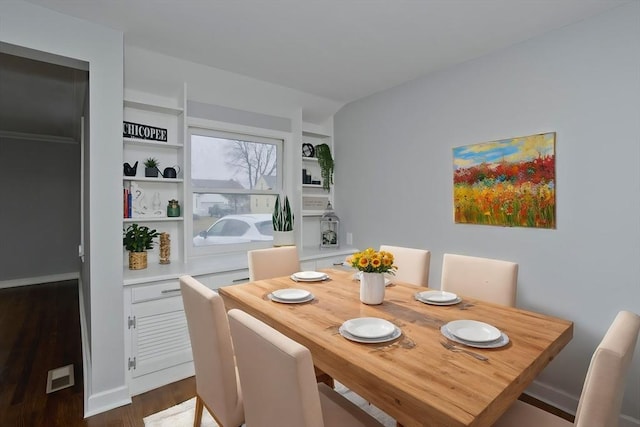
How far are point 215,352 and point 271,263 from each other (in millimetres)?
1195

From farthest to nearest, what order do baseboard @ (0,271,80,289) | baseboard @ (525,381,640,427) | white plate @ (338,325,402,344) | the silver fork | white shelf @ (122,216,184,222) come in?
baseboard @ (0,271,80,289), white shelf @ (122,216,184,222), baseboard @ (525,381,640,427), white plate @ (338,325,402,344), the silver fork

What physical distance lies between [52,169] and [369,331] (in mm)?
6145

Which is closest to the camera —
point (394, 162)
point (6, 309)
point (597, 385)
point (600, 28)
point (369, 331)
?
point (597, 385)

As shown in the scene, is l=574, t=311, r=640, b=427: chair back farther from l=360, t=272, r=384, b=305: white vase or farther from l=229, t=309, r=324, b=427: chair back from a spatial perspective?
l=360, t=272, r=384, b=305: white vase

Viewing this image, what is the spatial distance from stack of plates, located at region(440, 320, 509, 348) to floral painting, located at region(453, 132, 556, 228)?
1.28m

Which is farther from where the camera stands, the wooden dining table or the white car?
the white car

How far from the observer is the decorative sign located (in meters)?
2.62

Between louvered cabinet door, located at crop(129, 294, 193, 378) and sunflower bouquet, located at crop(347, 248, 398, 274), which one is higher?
sunflower bouquet, located at crop(347, 248, 398, 274)

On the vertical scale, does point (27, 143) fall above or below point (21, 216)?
above

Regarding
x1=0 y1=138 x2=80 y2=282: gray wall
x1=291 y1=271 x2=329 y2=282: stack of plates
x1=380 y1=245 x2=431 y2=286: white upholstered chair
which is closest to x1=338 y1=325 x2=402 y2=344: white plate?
x1=291 y1=271 x2=329 y2=282: stack of plates

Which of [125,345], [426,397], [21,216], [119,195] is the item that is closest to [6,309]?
[21,216]

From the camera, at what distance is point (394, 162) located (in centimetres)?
314

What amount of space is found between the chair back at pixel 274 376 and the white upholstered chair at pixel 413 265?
1494 mm

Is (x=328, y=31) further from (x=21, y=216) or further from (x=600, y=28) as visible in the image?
(x=21, y=216)
